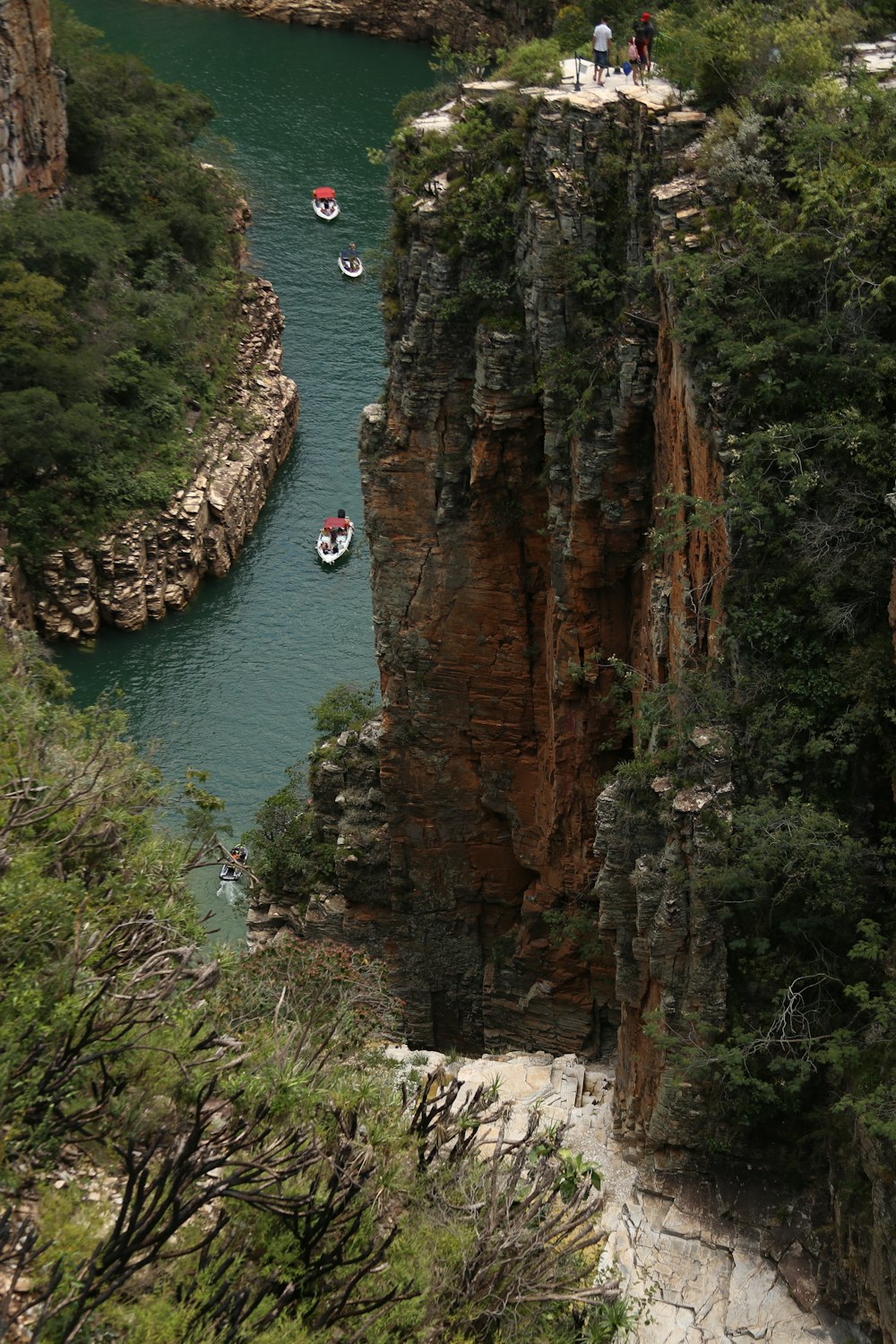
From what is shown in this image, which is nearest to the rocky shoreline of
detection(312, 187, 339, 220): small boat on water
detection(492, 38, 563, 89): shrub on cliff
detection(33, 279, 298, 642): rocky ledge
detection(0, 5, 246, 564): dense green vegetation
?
detection(33, 279, 298, 642): rocky ledge

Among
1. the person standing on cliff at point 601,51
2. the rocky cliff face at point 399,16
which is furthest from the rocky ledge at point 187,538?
the rocky cliff face at point 399,16

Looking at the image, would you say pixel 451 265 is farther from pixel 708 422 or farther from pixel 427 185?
pixel 708 422

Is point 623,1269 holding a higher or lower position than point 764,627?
lower

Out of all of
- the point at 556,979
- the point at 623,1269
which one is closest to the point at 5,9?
the point at 556,979

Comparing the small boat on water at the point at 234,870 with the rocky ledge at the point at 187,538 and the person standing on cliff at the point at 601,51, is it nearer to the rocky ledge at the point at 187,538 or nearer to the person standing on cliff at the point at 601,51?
the rocky ledge at the point at 187,538

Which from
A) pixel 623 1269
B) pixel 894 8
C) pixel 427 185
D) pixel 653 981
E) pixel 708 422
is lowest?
pixel 623 1269

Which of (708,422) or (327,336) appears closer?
(708,422)

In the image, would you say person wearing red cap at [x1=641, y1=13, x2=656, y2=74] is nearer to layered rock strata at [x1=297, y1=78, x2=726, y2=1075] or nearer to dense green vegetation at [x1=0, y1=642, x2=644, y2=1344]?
layered rock strata at [x1=297, y1=78, x2=726, y2=1075]
